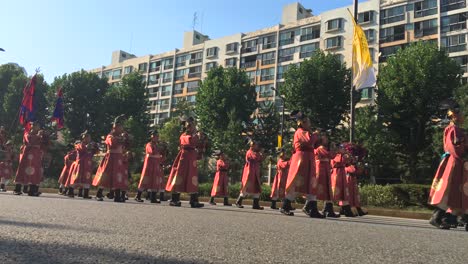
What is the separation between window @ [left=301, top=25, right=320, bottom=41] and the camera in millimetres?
53375

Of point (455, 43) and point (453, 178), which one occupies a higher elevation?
point (455, 43)

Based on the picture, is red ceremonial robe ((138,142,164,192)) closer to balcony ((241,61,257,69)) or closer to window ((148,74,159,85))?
balcony ((241,61,257,69))

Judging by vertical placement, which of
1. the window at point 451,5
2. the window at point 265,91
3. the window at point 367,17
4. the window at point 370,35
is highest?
the window at point 367,17

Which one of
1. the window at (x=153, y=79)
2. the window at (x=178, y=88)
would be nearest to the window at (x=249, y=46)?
the window at (x=178, y=88)

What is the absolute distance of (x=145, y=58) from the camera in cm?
7656

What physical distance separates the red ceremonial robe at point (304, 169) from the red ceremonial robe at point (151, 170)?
5.84 metres

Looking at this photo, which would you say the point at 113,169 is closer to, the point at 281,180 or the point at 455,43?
the point at 281,180

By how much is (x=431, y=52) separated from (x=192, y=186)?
26.6m

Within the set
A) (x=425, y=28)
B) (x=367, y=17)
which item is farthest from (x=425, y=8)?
(x=367, y=17)

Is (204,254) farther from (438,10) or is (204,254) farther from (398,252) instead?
(438,10)

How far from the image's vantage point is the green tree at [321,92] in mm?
35062

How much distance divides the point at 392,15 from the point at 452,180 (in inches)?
1723

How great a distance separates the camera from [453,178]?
7613 millimetres

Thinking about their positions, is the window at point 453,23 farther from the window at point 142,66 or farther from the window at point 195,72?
the window at point 142,66
